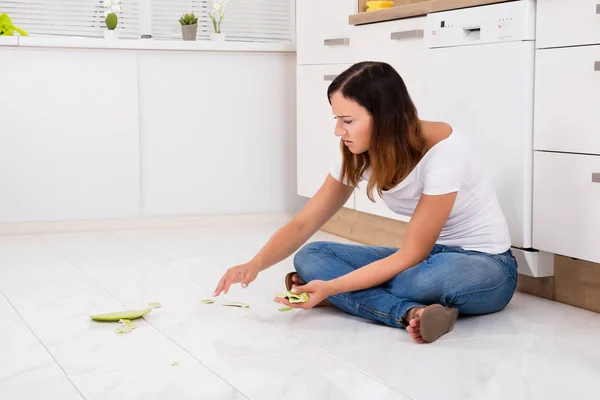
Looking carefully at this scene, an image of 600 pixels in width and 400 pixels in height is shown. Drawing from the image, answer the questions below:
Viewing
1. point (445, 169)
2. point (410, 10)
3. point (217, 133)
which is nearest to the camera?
point (445, 169)

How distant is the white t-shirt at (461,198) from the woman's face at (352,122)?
17 centimetres

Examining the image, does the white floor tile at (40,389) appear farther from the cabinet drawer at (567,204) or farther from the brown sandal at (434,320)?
the cabinet drawer at (567,204)

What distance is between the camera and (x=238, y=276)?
97.5 inches

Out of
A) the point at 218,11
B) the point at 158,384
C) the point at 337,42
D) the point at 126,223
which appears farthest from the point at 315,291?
the point at 218,11

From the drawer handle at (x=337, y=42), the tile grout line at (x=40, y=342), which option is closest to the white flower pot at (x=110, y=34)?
the drawer handle at (x=337, y=42)

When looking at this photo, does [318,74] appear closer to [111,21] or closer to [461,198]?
[111,21]

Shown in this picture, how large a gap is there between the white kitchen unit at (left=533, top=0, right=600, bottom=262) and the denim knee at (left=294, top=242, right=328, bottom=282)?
0.66 m

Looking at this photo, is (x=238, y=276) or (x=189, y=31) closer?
(x=238, y=276)

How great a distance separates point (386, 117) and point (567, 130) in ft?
1.92

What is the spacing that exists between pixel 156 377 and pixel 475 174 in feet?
3.54

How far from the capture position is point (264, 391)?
1.89 metres

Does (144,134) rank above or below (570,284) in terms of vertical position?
above

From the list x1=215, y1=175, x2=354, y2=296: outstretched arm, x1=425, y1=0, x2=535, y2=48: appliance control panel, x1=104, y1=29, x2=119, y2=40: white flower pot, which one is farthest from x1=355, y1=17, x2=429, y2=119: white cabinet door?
x1=104, y1=29, x2=119, y2=40: white flower pot

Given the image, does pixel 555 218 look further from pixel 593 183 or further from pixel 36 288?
pixel 36 288
